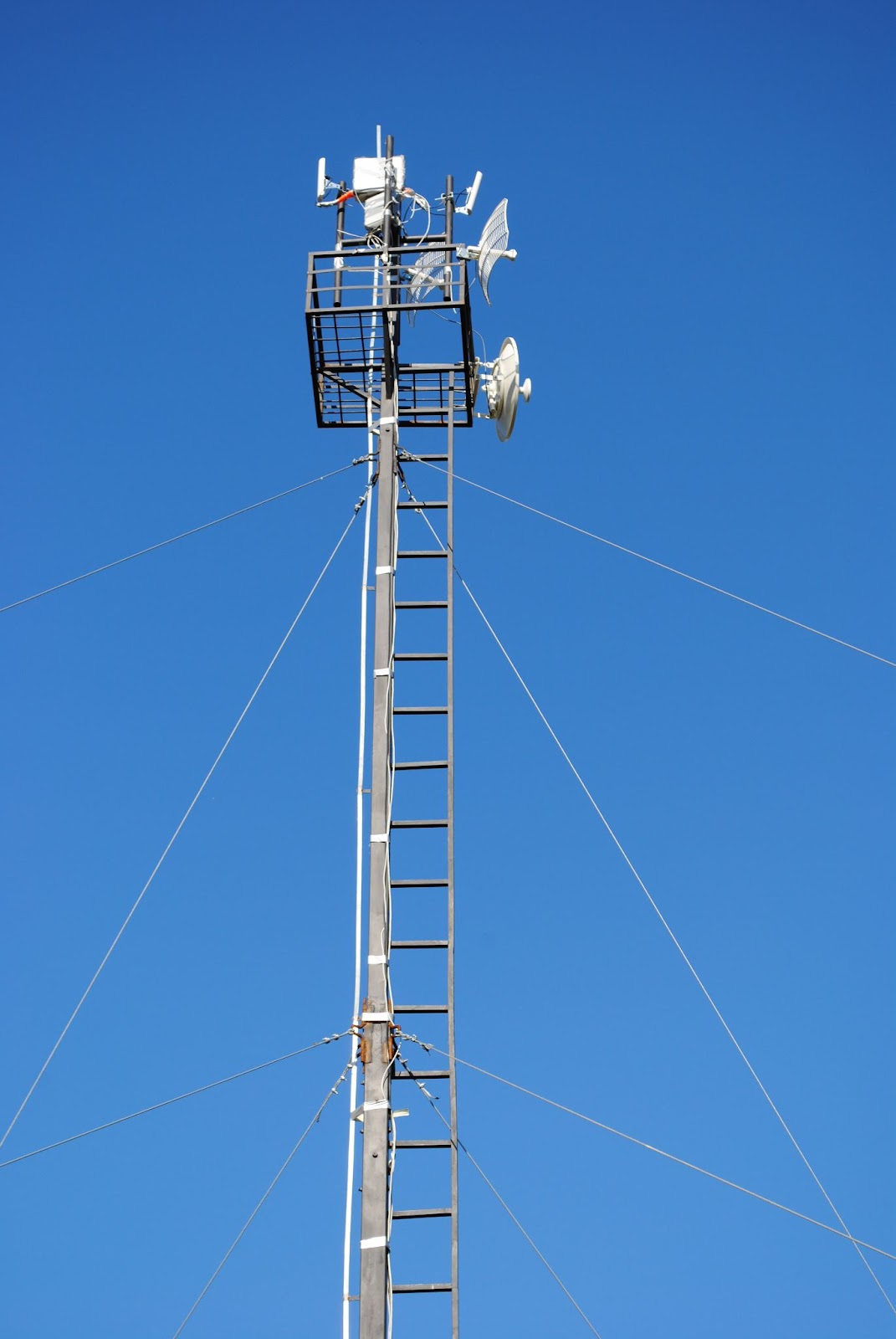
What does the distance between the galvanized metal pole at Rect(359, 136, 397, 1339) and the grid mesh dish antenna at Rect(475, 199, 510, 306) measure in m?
0.78

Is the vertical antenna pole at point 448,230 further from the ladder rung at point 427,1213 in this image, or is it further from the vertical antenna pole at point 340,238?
the ladder rung at point 427,1213

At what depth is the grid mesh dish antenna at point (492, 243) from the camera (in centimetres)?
1226

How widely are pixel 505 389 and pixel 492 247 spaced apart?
1.13m

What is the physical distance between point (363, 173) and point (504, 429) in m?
2.49

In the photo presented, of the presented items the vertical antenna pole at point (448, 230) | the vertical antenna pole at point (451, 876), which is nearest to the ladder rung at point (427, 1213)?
the vertical antenna pole at point (451, 876)

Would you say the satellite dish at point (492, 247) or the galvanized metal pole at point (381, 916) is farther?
the satellite dish at point (492, 247)

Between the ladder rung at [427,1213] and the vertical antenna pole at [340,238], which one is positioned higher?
the vertical antenna pole at [340,238]

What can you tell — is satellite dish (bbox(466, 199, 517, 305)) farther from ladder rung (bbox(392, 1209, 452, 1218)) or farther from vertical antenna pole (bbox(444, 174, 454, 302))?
ladder rung (bbox(392, 1209, 452, 1218))

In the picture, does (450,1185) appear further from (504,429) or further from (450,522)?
(504,429)

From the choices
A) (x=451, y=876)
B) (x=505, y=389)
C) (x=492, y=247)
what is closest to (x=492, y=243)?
(x=492, y=247)

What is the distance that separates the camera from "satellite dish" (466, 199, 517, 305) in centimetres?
1225

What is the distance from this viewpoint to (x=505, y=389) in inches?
496

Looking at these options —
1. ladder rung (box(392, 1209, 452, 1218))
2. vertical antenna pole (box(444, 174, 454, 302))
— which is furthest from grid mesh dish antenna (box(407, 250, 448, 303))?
ladder rung (box(392, 1209, 452, 1218))

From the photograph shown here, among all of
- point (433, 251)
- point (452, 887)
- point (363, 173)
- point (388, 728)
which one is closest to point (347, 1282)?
point (452, 887)
